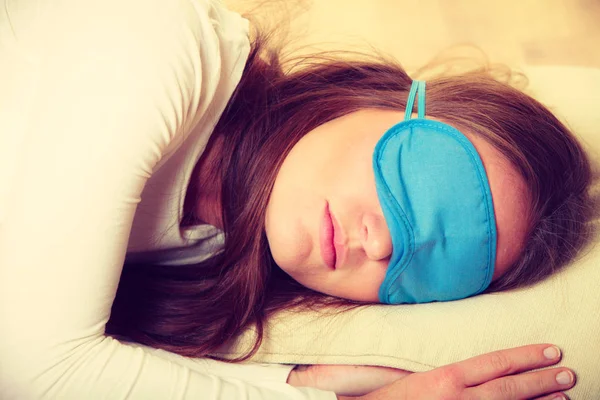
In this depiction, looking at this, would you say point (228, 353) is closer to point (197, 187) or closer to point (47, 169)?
point (197, 187)

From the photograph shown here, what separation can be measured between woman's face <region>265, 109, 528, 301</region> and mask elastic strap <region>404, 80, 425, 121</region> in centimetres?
2

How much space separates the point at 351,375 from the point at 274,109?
1.54 feet

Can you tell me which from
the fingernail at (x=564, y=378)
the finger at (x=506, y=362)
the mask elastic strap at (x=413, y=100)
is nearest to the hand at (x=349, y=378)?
the finger at (x=506, y=362)

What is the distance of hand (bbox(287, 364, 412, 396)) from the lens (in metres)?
0.93

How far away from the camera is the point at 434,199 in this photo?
0.81m

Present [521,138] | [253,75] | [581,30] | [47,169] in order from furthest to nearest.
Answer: [581,30], [253,75], [521,138], [47,169]

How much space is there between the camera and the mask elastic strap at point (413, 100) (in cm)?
89

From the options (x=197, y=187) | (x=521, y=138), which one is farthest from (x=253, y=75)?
(x=521, y=138)

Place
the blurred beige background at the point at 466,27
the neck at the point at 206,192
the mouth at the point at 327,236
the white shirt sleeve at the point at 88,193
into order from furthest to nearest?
the blurred beige background at the point at 466,27 < the neck at the point at 206,192 < the mouth at the point at 327,236 < the white shirt sleeve at the point at 88,193

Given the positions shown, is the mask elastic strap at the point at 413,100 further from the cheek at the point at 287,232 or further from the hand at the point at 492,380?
the hand at the point at 492,380

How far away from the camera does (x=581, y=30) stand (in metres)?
1.61

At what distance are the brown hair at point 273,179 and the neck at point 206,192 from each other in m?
0.01

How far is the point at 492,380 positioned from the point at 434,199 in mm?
277

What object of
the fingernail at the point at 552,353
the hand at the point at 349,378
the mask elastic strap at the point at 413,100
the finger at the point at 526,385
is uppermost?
the mask elastic strap at the point at 413,100
